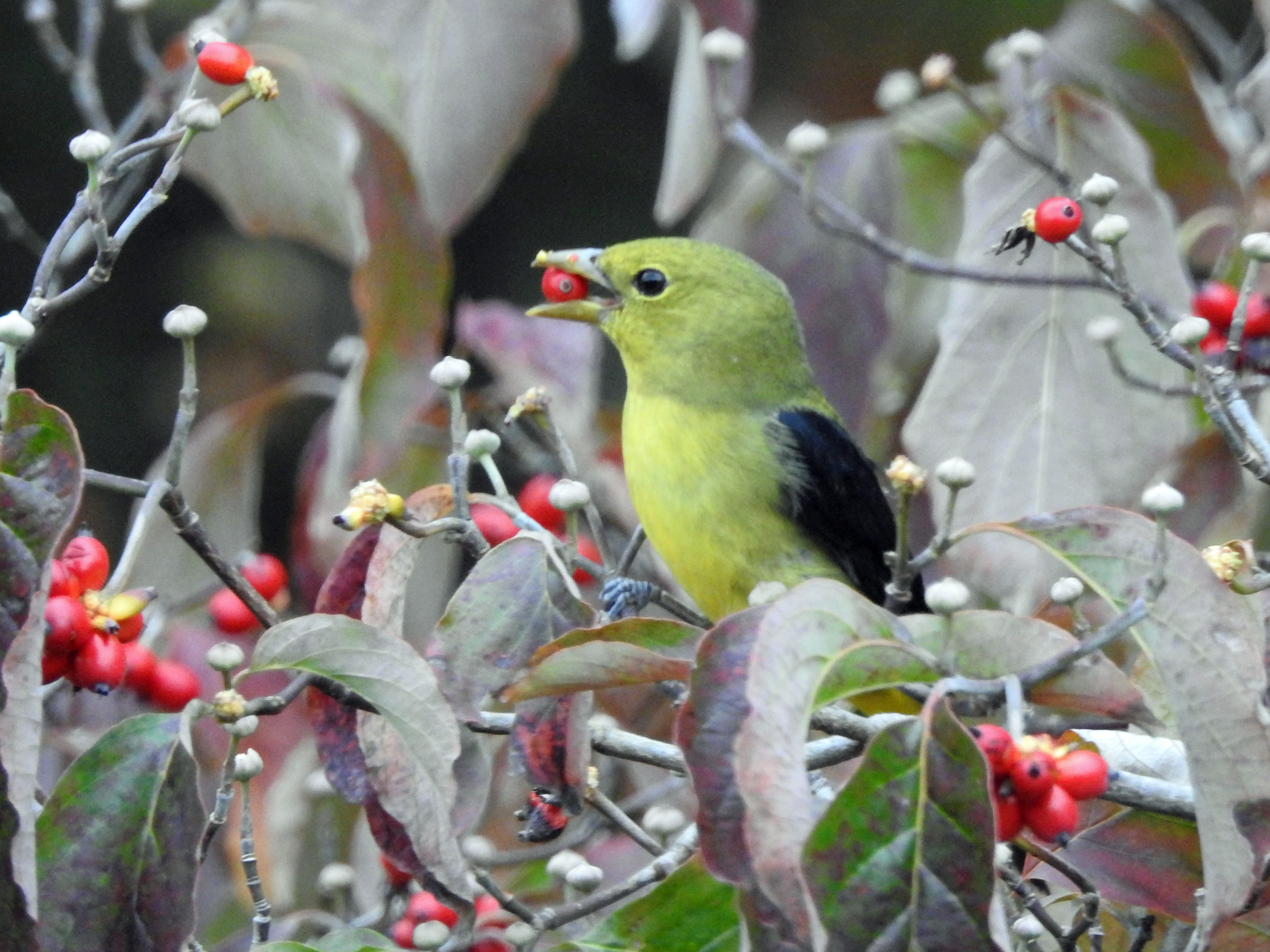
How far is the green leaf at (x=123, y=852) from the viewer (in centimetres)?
161

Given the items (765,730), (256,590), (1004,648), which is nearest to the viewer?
(765,730)

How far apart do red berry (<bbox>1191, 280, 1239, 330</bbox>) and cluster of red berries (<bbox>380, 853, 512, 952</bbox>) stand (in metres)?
1.56

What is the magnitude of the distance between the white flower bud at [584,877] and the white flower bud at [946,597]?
0.70 meters

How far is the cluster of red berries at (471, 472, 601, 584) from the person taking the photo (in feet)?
8.63

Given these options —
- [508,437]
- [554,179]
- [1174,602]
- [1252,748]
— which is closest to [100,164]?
[1174,602]

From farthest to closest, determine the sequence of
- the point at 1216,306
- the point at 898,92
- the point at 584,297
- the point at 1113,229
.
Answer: the point at 584,297 → the point at 898,92 → the point at 1216,306 → the point at 1113,229

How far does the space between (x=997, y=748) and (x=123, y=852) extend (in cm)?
87

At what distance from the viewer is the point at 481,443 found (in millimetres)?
2094

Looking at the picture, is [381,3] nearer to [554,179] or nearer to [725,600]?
[725,600]

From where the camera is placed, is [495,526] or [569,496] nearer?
[569,496]

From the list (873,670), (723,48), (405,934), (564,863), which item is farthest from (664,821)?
(723,48)

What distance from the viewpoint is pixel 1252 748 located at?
5.06ft

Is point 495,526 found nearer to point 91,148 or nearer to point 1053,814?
point 91,148

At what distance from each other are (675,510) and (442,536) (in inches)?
40.3
